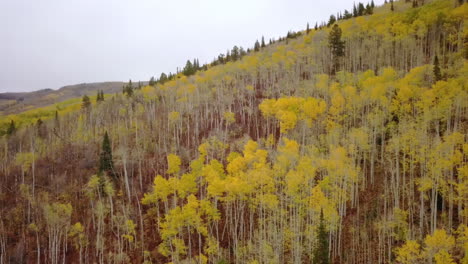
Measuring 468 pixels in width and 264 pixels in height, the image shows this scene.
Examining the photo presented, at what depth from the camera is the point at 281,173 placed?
4631cm

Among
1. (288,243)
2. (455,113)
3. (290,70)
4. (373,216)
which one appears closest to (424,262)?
(373,216)

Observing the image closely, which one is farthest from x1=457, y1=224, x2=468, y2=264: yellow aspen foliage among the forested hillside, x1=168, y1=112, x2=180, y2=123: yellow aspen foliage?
x1=168, y1=112, x2=180, y2=123: yellow aspen foliage

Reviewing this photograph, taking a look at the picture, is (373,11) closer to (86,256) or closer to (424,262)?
(424,262)

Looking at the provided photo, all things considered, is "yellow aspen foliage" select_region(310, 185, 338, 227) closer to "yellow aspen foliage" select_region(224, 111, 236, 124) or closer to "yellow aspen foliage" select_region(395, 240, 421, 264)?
"yellow aspen foliage" select_region(395, 240, 421, 264)

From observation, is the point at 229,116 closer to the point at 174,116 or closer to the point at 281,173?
the point at 174,116

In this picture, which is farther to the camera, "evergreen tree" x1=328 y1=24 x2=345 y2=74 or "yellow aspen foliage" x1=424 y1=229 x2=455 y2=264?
"evergreen tree" x1=328 y1=24 x2=345 y2=74

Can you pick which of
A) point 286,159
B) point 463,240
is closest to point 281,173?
point 286,159

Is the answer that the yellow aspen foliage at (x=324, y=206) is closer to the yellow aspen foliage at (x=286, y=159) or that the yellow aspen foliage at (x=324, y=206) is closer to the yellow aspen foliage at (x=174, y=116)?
the yellow aspen foliage at (x=286, y=159)

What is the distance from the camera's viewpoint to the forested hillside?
3897cm

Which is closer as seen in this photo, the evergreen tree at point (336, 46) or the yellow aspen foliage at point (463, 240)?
the yellow aspen foliage at point (463, 240)

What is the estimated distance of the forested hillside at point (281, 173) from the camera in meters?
39.0

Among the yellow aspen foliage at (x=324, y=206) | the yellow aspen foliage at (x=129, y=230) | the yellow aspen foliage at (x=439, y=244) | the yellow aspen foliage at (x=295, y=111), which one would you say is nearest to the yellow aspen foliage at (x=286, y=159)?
the yellow aspen foliage at (x=324, y=206)

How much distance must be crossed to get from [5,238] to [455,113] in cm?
7687

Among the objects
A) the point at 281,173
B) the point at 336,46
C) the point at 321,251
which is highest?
the point at 336,46
